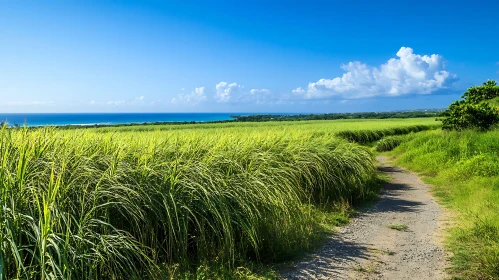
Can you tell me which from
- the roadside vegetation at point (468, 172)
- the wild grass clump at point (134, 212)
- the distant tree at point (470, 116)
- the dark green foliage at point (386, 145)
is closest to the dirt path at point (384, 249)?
the roadside vegetation at point (468, 172)

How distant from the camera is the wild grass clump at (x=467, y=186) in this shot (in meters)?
3.76

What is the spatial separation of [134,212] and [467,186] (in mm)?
6794

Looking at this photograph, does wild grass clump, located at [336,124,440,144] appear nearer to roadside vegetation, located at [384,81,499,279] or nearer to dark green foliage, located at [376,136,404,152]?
dark green foliage, located at [376,136,404,152]

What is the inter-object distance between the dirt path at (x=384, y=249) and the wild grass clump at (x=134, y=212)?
363mm

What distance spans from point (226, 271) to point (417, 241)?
2636 millimetres

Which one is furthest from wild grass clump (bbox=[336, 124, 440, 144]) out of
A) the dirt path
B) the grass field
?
the grass field

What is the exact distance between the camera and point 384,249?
434 cm

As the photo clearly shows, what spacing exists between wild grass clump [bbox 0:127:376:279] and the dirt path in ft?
1.19

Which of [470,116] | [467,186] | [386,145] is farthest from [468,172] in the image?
[386,145]

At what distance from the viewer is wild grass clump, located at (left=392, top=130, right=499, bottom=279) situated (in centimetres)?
376

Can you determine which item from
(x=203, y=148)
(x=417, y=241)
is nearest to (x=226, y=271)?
(x=203, y=148)

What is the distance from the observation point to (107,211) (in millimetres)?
3090

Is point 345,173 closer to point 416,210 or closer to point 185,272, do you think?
point 416,210

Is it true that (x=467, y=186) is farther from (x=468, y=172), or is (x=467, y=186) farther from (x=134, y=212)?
(x=134, y=212)
